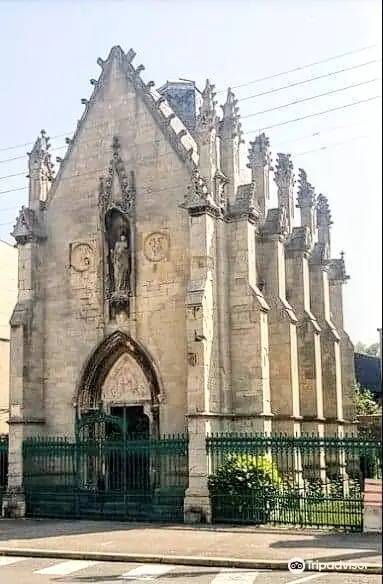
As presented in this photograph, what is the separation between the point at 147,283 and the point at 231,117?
599 centimetres

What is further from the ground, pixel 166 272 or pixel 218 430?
pixel 166 272

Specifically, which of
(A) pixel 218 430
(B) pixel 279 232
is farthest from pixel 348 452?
(B) pixel 279 232

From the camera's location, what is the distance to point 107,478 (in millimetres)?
22938

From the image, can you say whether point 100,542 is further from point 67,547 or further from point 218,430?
point 218,430

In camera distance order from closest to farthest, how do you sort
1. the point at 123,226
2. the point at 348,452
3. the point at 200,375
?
the point at 348,452 → the point at 200,375 → the point at 123,226

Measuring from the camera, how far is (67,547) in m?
16.2

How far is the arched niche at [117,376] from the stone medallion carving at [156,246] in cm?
259

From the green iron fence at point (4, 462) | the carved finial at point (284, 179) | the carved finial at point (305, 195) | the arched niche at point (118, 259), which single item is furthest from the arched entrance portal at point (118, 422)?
the carved finial at point (305, 195)

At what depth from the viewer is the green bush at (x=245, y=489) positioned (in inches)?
779

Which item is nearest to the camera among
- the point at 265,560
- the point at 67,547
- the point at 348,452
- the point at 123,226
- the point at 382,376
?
the point at 382,376

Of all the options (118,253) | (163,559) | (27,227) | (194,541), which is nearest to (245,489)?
(194,541)

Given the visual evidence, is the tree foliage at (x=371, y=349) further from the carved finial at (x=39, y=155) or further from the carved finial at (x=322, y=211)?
the carved finial at (x=39, y=155)

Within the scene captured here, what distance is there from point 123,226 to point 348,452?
33.2 ft

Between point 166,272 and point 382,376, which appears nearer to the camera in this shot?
point 382,376
